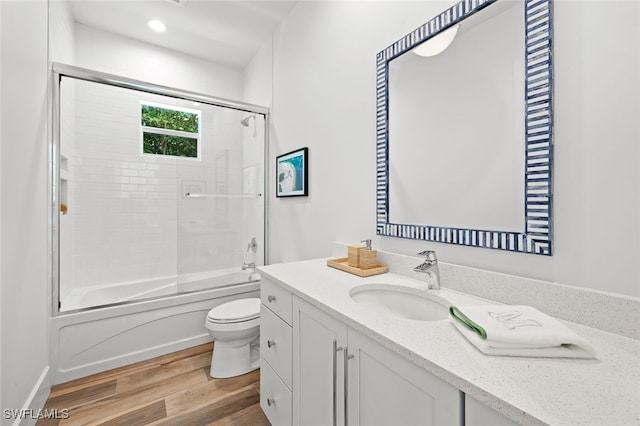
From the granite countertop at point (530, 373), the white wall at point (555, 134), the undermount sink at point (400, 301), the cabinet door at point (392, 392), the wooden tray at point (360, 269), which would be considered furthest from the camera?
the wooden tray at point (360, 269)

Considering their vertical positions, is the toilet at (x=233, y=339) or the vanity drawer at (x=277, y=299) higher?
the vanity drawer at (x=277, y=299)

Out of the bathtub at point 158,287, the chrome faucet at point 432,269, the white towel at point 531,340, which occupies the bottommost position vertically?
the bathtub at point 158,287

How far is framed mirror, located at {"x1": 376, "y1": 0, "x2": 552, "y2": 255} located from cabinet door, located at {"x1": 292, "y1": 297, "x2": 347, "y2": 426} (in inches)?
23.4

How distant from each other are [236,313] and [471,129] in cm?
175

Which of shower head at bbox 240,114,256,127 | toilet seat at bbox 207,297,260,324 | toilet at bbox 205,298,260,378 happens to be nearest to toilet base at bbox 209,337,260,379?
toilet at bbox 205,298,260,378

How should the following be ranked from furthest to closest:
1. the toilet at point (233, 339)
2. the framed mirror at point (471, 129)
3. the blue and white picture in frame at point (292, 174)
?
the blue and white picture in frame at point (292, 174) → the toilet at point (233, 339) → the framed mirror at point (471, 129)

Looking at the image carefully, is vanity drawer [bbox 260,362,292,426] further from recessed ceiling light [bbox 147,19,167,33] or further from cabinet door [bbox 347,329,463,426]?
recessed ceiling light [bbox 147,19,167,33]

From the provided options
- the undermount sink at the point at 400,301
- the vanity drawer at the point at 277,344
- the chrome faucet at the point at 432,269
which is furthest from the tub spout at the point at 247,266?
the chrome faucet at the point at 432,269

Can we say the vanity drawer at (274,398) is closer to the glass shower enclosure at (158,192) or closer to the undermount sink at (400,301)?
the undermount sink at (400,301)

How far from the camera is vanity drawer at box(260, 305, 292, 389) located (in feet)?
4.00

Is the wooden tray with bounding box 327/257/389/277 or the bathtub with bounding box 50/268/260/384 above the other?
the wooden tray with bounding box 327/257/389/277

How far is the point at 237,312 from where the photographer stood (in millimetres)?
1924

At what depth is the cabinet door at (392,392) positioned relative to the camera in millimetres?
601

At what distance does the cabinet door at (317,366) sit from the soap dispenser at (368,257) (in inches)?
15.9
